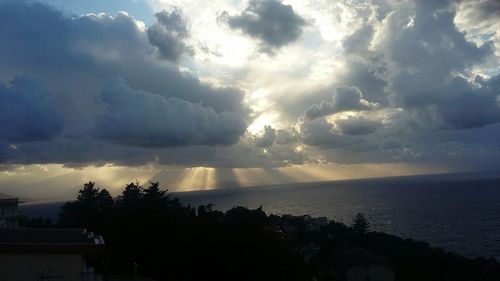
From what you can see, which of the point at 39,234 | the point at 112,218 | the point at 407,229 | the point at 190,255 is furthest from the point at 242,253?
the point at 407,229

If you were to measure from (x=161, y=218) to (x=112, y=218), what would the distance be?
5534 millimetres

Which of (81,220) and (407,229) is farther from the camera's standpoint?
(407,229)

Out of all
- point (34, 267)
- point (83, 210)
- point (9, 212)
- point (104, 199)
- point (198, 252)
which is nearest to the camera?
point (34, 267)

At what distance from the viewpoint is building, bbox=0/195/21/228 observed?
42094mm

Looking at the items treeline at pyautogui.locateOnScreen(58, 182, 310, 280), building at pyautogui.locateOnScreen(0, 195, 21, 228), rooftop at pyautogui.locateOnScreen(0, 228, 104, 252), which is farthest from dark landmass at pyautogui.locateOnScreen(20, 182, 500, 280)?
rooftop at pyautogui.locateOnScreen(0, 228, 104, 252)

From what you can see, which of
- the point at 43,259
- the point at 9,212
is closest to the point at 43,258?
the point at 43,259

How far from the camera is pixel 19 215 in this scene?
153 ft

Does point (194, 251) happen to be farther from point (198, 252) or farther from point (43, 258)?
point (43, 258)

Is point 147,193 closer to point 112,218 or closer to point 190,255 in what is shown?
point 112,218

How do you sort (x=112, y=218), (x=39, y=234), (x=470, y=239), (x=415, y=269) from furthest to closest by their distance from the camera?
(x=470, y=239) → (x=415, y=269) → (x=112, y=218) → (x=39, y=234)

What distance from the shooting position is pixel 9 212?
147 feet

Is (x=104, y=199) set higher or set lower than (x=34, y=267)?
higher

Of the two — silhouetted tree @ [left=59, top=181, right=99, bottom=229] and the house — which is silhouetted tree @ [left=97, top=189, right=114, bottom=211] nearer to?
silhouetted tree @ [left=59, top=181, right=99, bottom=229]

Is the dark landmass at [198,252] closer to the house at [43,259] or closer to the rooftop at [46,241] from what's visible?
the rooftop at [46,241]
